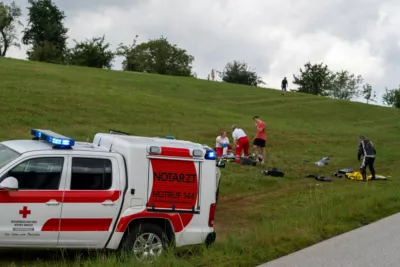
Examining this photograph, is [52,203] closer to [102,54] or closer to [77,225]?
[77,225]

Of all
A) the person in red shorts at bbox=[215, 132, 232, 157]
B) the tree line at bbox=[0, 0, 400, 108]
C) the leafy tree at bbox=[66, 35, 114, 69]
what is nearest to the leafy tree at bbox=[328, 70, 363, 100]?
the tree line at bbox=[0, 0, 400, 108]

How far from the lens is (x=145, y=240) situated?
8.41 m

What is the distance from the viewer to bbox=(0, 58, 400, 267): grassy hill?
30.0 ft

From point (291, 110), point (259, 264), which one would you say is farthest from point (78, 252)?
point (291, 110)

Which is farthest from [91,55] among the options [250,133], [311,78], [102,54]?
[250,133]

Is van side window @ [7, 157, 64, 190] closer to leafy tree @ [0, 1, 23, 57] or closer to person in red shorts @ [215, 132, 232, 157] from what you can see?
person in red shorts @ [215, 132, 232, 157]

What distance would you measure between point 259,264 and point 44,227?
9.66 ft

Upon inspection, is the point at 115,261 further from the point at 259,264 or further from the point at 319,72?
the point at 319,72

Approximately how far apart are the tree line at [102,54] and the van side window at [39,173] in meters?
71.8

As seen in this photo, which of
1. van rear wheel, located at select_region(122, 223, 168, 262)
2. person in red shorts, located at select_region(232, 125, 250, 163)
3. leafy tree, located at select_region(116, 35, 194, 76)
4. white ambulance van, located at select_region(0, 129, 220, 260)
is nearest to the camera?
white ambulance van, located at select_region(0, 129, 220, 260)

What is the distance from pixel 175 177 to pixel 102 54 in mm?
77719

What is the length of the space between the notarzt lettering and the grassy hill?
1111 mm

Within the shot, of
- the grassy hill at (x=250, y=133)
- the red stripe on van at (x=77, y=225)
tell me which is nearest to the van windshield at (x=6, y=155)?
the red stripe on van at (x=77, y=225)

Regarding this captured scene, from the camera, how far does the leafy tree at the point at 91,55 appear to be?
271ft
